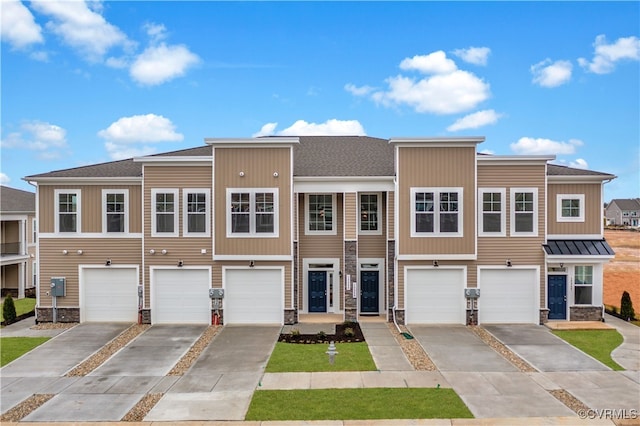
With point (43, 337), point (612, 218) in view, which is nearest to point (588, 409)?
point (43, 337)

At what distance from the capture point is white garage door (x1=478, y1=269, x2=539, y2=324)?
55.6 ft

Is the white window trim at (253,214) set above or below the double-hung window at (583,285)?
above

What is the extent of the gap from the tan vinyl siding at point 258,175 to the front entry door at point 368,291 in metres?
3.65

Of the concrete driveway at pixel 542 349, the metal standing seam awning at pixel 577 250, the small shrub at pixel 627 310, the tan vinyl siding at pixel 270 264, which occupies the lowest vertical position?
the concrete driveway at pixel 542 349

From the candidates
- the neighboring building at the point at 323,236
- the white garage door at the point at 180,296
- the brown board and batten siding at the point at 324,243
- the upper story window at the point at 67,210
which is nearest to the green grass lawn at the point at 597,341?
the neighboring building at the point at 323,236

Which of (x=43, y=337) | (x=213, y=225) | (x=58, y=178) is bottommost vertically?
(x=43, y=337)

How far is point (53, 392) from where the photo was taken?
1051cm

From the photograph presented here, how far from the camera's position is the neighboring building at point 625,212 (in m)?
97.4

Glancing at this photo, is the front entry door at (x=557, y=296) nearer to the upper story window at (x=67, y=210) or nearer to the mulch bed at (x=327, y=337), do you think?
the mulch bed at (x=327, y=337)

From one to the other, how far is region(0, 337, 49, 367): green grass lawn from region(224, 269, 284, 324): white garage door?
6.47 metres

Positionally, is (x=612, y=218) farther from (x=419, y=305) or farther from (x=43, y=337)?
(x=43, y=337)

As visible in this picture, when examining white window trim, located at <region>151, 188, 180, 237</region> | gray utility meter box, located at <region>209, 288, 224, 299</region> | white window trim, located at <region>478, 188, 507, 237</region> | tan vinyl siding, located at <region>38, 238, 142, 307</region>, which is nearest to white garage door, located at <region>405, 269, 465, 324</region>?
white window trim, located at <region>478, 188, 507, 237</region>

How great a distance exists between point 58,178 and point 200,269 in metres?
6.75

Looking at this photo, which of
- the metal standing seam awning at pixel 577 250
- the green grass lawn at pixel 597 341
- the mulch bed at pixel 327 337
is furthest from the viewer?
the metal standing seam awning at pixel 577 250
